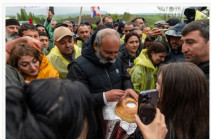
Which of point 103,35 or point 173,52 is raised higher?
point 103,35

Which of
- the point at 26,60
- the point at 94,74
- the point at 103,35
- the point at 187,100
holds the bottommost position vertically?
the point at 187,100

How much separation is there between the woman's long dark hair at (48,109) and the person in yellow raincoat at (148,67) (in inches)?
74.8

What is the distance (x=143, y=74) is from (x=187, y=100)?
60.2 inches

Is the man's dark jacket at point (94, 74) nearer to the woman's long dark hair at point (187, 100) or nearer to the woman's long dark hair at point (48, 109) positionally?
the woman's long dark hair at point (187, 100)

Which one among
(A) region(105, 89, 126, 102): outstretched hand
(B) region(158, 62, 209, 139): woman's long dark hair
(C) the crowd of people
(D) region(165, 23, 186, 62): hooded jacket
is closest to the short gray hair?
(C) the crowd of people

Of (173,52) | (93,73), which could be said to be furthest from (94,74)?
(173,52)

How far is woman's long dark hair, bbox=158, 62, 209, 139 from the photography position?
1.18m

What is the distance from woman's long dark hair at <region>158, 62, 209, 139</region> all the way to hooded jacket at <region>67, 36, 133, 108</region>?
0.84 m

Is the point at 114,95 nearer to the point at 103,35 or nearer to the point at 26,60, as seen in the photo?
the point at 103,35

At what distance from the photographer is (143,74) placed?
8.91 feet

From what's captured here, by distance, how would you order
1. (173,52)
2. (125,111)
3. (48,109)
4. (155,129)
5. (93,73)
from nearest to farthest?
1. (48,109)
2. (155,129)
3. (125,111)
4. (93,73)
5. (173,52)

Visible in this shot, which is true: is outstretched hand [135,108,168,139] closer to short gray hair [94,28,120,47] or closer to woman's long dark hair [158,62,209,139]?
woman's long dark hair [158,62,209,139]

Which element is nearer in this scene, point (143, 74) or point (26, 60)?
point (26, 60)

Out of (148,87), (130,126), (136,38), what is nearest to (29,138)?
(130,126)
